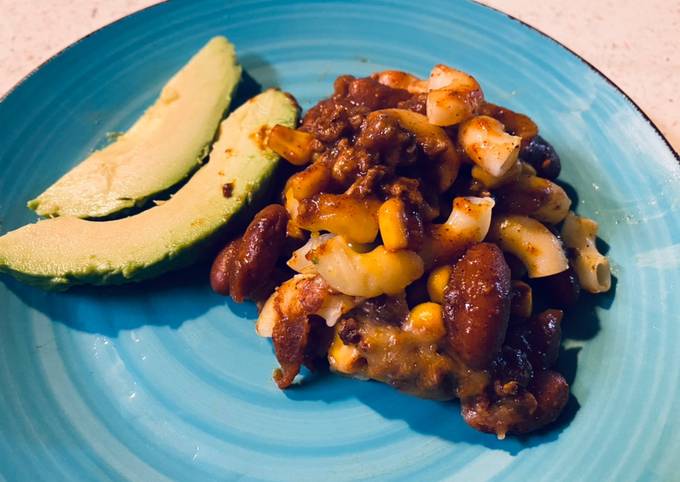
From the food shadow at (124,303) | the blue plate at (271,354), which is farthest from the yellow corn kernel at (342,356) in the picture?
the food shadow at (124,303)

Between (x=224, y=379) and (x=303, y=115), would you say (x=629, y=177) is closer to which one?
(x=303, y=115)

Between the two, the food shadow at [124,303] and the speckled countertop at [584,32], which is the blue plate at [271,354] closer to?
the food shadow at [124,303]

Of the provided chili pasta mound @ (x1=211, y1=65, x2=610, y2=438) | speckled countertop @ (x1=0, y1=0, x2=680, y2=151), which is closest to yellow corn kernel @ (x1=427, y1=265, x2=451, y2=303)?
chili pasta mound @ (x1=211, y1=65, x2=610, y2=438)

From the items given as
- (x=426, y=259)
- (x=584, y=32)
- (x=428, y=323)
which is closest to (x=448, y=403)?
(x=428, y=323)

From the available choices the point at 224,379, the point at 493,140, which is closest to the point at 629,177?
the point at 493,140

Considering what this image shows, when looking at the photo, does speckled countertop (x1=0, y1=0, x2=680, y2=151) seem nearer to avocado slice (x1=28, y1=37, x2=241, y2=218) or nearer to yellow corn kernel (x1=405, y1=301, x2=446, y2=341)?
avocado slice (x1=28, y1=37, x2=241, y2=218)

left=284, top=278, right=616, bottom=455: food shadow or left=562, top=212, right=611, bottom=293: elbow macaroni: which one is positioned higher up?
left=562, top=212, right=611, bottom=293: elbow macaroni
